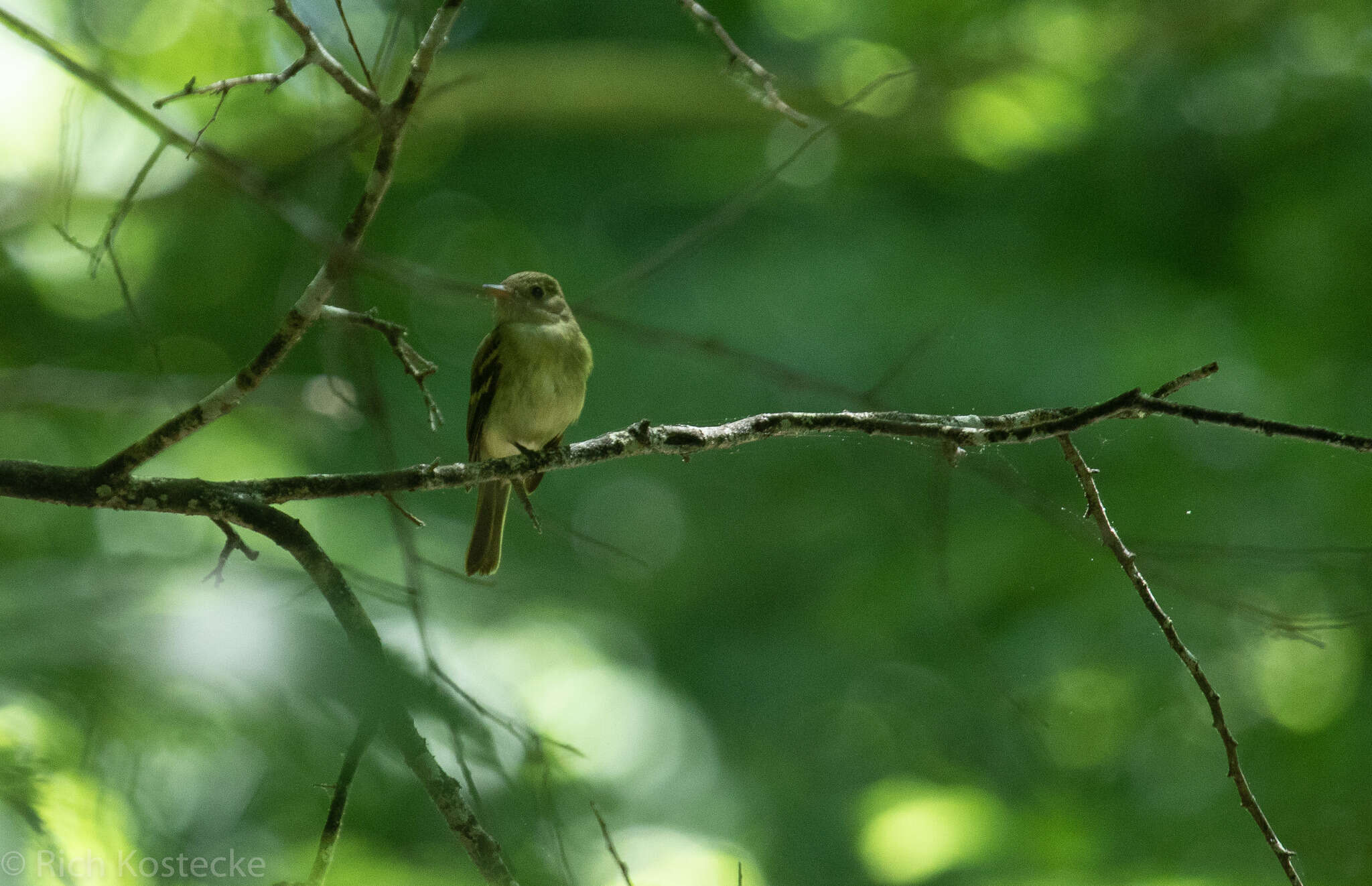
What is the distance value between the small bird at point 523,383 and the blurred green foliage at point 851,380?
0.81 ft

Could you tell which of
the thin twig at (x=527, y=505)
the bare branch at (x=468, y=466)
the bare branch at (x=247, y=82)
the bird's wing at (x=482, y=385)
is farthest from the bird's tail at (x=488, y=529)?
the bare branch at (x=247, y=82)

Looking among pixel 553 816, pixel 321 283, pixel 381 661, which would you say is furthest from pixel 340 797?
pixel 321 283

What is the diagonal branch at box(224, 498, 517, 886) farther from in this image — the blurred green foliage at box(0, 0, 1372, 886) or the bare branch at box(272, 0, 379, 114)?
the blurred green foliage at box(0, 0, 1372, 886)

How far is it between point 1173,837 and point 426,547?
3.33 m

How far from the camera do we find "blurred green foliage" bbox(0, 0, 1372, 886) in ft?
14.0

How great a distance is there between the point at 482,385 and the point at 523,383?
0.17 m

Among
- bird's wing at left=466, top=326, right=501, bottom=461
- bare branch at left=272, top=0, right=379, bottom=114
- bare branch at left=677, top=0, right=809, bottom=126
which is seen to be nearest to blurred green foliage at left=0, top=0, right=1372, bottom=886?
bird's wing at left=466, top=326, right=501, bottom=461

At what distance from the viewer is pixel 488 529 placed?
3.41m

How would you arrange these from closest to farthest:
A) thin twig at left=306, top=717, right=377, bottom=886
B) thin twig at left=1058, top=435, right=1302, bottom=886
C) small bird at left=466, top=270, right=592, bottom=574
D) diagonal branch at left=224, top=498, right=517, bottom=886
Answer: thin twig at left=306, top=717, right=377, bottom=886
diagonal branch at left=224, top=498, right=517, bottom=886
thin twig at left=1058, top=435, right=1302, bottom=886
small bird at left=466, top=270, right=592, bottom=574

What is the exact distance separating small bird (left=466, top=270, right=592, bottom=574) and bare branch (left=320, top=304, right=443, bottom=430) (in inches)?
52.6

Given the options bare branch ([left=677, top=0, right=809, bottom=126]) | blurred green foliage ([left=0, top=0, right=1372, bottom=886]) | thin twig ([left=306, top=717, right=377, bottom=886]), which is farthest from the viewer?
blurred green foliage ([left=0, top=0, right=1372, bottom=886])

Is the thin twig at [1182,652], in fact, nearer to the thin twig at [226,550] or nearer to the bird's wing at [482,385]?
the thin twig at [226,550]

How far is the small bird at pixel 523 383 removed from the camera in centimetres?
313

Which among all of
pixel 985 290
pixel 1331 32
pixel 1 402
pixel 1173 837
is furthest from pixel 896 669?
pixel 1 402
